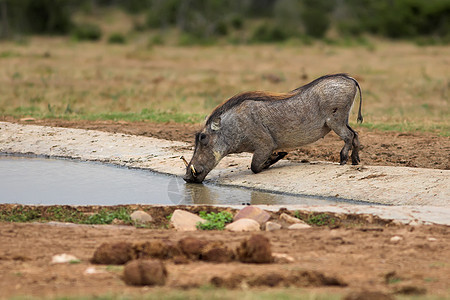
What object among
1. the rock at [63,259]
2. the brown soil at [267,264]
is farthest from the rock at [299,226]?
the rock at [63,259]

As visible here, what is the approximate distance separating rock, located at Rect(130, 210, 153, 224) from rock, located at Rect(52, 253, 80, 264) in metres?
1.43

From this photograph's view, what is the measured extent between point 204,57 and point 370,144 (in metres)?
15.1

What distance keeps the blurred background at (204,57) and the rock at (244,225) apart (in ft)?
20.5

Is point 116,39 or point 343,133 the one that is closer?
point 343,133

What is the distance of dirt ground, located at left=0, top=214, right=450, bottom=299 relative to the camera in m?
4.19

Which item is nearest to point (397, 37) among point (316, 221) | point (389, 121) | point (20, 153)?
point (389, 121)

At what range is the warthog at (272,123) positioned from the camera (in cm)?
844

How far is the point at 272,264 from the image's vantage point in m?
4.75

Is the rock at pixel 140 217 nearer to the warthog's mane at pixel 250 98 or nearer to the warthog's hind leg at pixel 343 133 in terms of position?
the warthog's mane at pixel 250 98

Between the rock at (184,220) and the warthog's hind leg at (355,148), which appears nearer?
the rock at (184,220)

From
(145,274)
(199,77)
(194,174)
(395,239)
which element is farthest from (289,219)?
(199,77)

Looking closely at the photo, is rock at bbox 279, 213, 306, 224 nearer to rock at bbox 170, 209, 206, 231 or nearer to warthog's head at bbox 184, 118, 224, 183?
rock at bbox 170, 209, 206, 231

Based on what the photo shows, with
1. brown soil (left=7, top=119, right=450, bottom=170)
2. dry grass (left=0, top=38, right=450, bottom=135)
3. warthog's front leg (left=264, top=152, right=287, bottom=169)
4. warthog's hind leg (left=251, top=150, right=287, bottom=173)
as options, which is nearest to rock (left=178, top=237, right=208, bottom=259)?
warthog's hind leg (left=251, top=150, right=287, bottom=173)

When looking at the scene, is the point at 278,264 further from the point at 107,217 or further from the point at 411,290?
the point at 107,217
